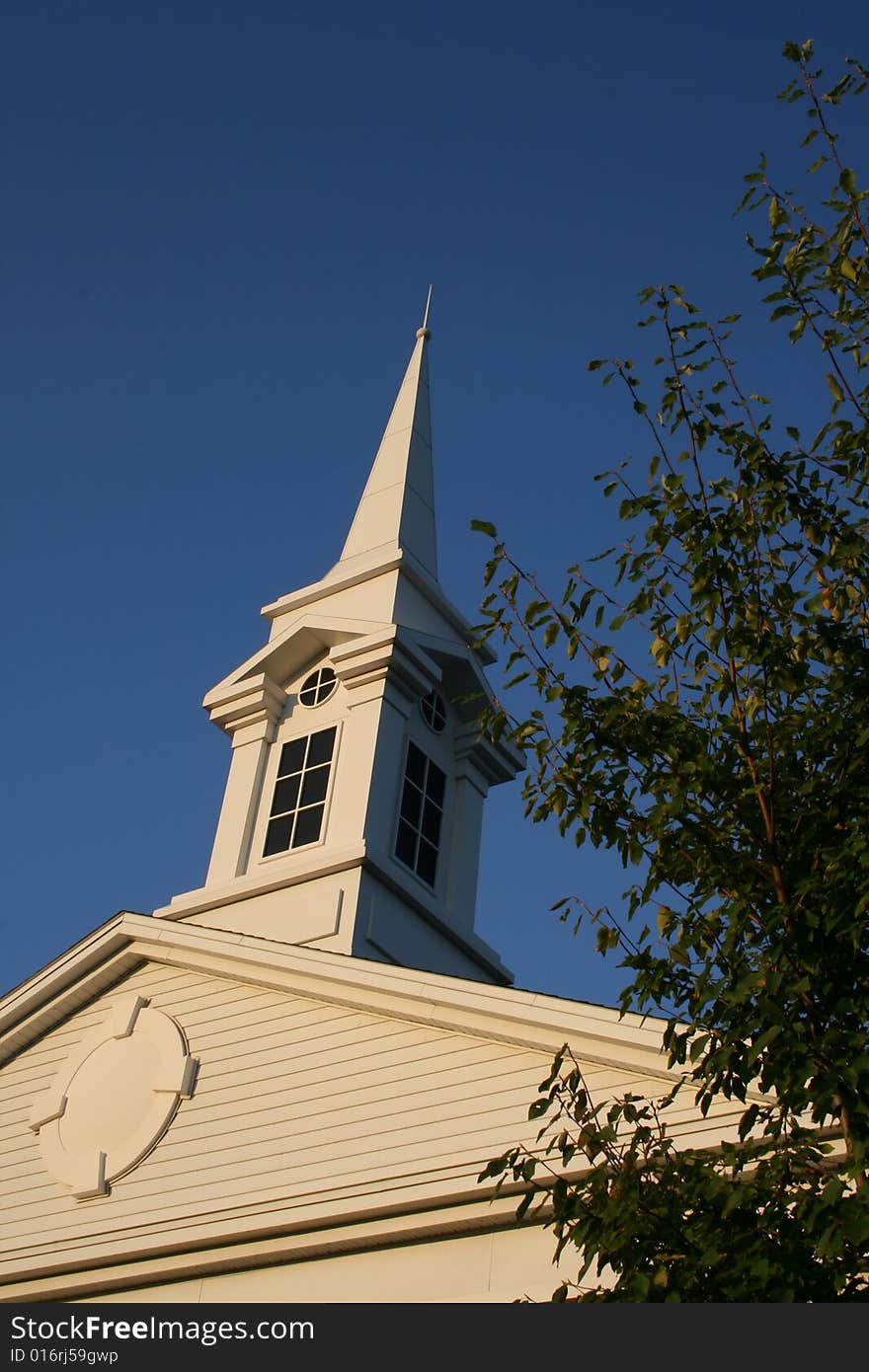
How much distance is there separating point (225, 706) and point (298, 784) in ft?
6.41

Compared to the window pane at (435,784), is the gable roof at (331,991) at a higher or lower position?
lower

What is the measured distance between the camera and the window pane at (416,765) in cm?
1975

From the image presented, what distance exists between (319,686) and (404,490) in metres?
4.70

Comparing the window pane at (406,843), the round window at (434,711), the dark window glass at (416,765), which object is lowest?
the window pane at (406,843)

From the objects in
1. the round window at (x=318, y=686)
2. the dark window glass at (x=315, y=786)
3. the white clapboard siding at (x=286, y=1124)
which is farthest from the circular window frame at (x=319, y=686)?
the white clapboard siding at (x=286, y=1124)

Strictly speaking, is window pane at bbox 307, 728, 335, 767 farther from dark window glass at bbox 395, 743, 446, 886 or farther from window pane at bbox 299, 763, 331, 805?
dark window glass at bbox 395, 743, 446, 886

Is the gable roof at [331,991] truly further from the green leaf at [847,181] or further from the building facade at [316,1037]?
the green leaf at [847,181]

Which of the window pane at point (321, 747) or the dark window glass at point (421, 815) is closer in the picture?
the dark window glass at point (421, 815)

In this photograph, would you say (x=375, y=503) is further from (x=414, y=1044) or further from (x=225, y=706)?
(x=414, y=1044)

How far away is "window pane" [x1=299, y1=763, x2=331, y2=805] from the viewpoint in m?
19.3

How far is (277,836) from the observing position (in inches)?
766

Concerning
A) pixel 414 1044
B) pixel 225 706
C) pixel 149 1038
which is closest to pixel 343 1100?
pixel 414 1044

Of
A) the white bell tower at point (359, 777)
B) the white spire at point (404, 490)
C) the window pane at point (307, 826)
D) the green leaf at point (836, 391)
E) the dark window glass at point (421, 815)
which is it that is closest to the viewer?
the green leaf at point (836, 391)

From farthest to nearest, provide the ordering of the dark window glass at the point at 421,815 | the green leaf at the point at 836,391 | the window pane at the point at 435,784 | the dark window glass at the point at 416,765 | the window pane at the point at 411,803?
the window pane at the point at 435,784, the dark window glass at the point at 416,765, the window pane at the point at 411,803, the dark window glass at the point at 421,815, the green leaf at the point at 836,391
